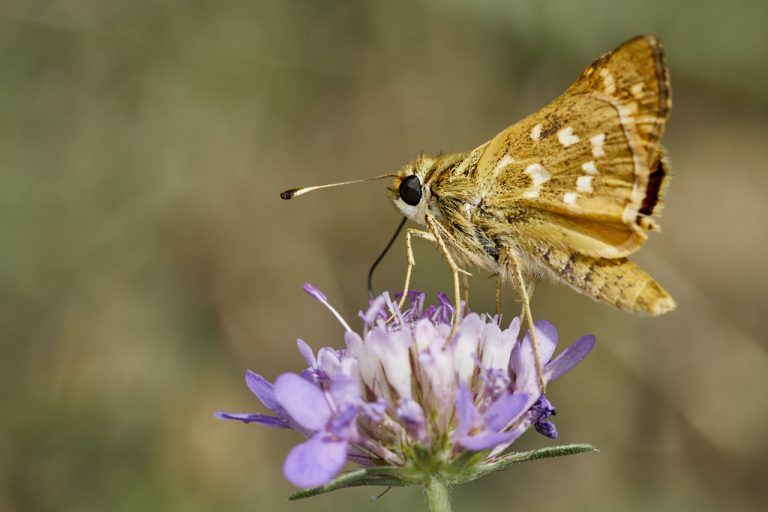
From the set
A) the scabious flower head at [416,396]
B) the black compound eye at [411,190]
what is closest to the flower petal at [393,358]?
the scabious flower head at [416,396]

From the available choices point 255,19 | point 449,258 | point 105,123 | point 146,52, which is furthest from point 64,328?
point 449,258

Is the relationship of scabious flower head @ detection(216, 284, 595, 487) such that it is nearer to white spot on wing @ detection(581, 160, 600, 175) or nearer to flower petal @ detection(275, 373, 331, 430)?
flower petal @ detection(275, 373, 331, 430)

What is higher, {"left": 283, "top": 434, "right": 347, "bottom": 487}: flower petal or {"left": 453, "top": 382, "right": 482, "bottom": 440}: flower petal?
{"left": 453, "top": 382, "right": 482, "bottom": 440}: flower petal

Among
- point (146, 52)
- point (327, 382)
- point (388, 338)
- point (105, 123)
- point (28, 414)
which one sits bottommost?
point (28, 414)

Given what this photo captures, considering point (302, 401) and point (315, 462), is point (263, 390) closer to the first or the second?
point (302, 401)

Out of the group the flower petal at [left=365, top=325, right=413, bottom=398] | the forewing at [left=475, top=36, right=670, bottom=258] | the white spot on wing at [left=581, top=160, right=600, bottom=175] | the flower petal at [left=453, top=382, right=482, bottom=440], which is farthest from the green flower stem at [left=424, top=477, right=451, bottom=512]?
the white spot on wing at [left=581, top=160, right=600, bottom=175]

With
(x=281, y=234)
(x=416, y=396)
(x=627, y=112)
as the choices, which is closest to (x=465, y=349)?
(x=416, y=396)

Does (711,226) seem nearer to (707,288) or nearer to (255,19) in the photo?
(707,288)

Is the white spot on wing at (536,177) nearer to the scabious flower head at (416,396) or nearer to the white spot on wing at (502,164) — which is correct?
the white spot on wing at (502,164)
